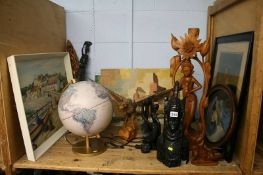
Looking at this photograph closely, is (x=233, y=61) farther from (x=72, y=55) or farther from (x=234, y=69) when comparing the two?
(x=72, y=55)

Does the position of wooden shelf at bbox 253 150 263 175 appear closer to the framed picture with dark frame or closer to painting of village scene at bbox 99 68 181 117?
the framed picture with dark frame

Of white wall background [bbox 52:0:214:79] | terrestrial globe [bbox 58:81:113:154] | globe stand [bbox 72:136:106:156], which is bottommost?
→ globe stand [bbox 72:136:106:156]

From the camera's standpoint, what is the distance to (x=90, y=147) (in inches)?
40.0

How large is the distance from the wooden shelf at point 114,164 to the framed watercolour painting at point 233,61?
11.7 inches

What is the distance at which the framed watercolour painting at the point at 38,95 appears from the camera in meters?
0.87

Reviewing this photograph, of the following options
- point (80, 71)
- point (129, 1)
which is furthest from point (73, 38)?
point (129, 1)

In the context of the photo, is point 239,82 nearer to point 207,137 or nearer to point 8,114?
point 207,137

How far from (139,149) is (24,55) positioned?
619 mm

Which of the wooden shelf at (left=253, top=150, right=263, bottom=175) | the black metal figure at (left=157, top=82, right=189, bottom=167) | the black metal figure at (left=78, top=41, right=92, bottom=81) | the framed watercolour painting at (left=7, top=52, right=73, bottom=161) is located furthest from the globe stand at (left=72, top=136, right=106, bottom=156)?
the wooden shelf at (left=253, top=150, right=263, bottom=175)

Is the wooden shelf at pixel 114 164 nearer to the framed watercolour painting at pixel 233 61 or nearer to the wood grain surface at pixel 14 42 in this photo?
the wood grain surface at pixel 14 42

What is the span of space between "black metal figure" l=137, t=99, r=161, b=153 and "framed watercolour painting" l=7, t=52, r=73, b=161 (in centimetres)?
42

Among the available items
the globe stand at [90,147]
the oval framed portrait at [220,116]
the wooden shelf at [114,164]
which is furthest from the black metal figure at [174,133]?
the globe stand at [90,147]

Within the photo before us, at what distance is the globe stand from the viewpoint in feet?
3.20

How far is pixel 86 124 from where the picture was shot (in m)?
0.90
